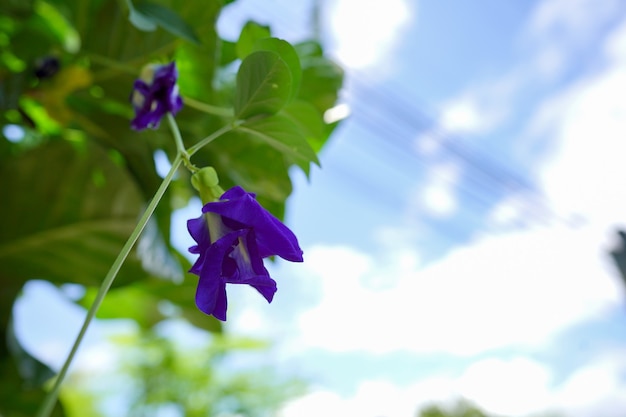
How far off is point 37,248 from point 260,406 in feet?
16.1

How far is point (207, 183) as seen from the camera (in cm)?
23

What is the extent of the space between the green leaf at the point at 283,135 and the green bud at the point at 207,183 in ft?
0.12

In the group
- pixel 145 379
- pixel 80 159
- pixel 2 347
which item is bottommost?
pixel 2 347

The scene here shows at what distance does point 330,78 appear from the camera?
0.45m

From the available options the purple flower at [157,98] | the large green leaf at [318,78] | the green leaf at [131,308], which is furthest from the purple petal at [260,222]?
the green leaf at [131,308]

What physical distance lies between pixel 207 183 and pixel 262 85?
0.05 m

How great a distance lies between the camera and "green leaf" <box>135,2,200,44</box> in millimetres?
322

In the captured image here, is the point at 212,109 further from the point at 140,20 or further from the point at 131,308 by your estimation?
the point at 131,308

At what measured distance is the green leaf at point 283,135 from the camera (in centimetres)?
26

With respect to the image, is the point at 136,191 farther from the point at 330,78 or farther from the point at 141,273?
the point at 330,78

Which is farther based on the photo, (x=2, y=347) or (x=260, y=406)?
(x=260, y=406)

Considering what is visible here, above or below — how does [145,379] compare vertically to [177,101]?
above

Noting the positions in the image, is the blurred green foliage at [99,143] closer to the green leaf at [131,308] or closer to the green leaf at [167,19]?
the green leaf at [167,19]

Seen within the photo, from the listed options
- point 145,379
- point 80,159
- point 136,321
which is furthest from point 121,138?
point 145,379
